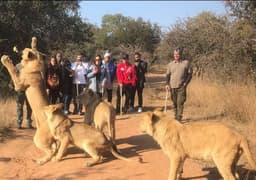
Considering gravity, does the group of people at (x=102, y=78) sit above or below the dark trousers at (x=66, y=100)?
above

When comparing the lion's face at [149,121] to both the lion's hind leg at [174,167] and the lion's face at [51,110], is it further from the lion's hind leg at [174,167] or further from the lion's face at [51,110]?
the lion's face at [51,110]

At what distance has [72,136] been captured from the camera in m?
8.37

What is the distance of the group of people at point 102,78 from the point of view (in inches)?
469

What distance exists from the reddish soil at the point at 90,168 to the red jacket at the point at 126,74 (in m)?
4.43

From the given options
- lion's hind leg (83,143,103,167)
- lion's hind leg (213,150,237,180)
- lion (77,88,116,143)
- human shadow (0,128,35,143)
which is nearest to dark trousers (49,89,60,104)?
human shadow (0,128,35,143)

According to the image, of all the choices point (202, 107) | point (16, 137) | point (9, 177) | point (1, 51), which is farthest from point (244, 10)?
point (9, 177)

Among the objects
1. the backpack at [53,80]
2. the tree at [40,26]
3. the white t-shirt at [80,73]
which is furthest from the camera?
the tree at [40,26]

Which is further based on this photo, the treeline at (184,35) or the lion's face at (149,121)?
the treeline at (184,35)

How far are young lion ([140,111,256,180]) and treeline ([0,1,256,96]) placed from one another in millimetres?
9186

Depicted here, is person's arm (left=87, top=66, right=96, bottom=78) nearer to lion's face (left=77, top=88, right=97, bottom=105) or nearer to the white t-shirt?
the white t-shirt

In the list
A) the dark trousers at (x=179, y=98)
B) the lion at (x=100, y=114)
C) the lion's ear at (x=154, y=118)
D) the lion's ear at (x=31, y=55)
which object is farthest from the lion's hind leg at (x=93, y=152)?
the dark trousers at (x=179, y=98)

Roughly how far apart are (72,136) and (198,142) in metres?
2.55

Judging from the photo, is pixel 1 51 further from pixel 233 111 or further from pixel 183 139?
pixel 183 139

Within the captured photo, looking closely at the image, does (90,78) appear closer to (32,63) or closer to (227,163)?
(32,63)
